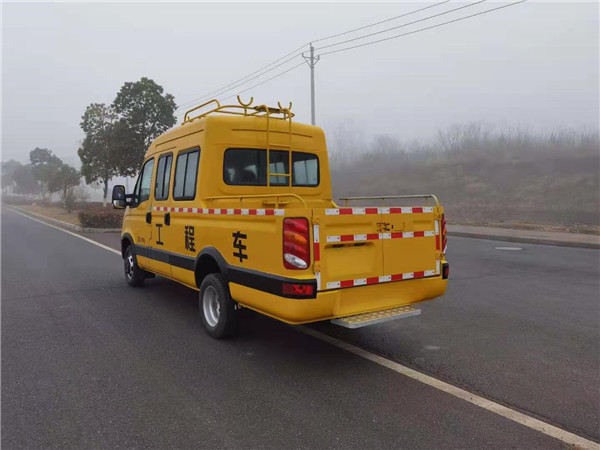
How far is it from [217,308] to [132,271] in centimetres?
325

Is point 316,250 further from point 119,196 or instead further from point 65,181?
point 65,181

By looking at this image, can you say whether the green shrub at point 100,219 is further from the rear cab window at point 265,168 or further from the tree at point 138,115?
the rear cab window at point 265,168

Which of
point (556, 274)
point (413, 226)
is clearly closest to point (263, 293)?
point (413, 226)

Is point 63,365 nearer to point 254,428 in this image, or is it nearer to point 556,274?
point 254,428

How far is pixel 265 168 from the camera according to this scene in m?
5.65

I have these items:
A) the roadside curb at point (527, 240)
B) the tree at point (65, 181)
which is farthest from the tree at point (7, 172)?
the roadside curb at point (527, 240)

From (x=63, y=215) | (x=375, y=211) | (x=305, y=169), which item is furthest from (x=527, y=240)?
(x=63, y=215)

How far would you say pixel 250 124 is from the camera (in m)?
5.49

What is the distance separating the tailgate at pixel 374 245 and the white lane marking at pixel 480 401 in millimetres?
804

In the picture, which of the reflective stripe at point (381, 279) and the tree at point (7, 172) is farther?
the tree at point (7, 172)

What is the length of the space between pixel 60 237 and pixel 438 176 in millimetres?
22397

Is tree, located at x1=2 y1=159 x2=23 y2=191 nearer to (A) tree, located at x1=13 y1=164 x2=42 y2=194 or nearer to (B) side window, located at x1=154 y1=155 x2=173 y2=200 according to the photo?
(A) tree, located at x1=13 y1=164 x2=42 y2=194

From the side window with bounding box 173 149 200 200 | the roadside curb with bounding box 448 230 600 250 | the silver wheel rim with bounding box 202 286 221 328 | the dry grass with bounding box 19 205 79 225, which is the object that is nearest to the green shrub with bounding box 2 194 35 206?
the dry grass with bounding box 19 205 79 225

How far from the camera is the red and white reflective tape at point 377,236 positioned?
3.86 m
